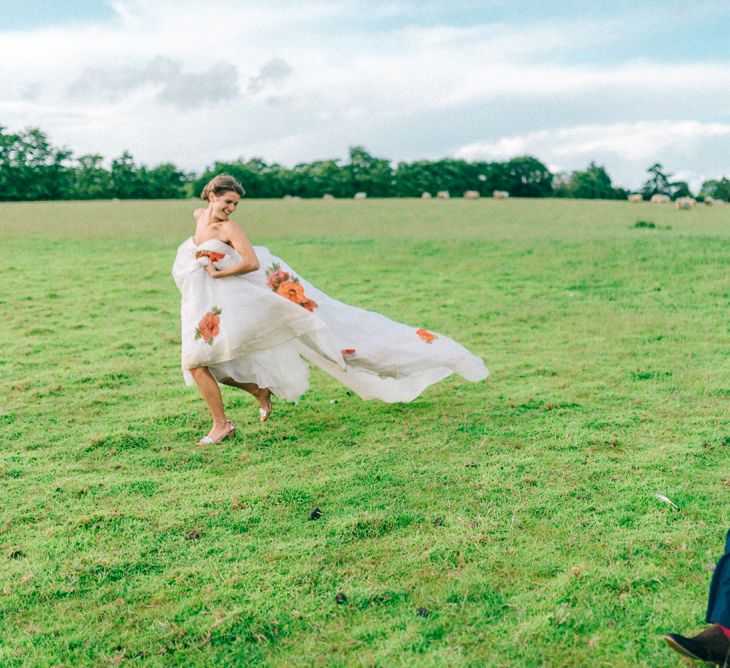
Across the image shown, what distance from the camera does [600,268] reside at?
18.4m

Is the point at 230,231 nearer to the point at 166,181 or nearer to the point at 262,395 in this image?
the point at 262,395

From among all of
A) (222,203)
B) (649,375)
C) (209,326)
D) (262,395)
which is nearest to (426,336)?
(262,395)

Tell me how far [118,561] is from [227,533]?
29.4 inches

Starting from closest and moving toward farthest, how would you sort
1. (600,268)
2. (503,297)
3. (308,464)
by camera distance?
(308,464)
(503,297)
(600,268)

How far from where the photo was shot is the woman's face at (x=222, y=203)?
716cm

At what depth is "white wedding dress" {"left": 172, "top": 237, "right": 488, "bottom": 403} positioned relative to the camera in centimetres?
720

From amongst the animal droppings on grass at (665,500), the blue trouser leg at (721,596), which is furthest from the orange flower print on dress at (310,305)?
the blue trouser leg at (721,596)

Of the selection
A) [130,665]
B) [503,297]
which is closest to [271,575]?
[130,665]

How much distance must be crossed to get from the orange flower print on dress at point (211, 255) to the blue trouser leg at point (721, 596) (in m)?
5.05

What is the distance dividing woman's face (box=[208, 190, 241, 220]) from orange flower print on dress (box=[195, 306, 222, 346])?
0.89 metres

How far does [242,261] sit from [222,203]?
57cm

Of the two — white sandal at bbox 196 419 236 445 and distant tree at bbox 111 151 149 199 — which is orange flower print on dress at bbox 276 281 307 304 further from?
distant tree at bbox 111 151 149 199

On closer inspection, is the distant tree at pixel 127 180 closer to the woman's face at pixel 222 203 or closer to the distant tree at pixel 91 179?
the distant tree at pixel 91 179

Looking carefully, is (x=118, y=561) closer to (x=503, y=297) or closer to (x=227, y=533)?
(x=227, y=533)
